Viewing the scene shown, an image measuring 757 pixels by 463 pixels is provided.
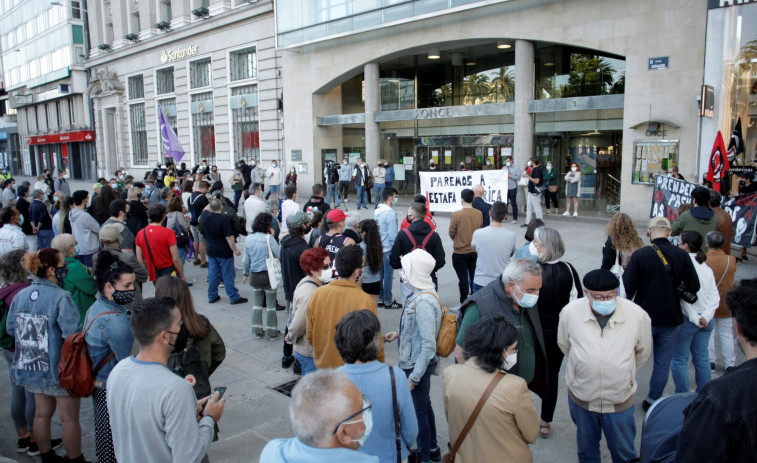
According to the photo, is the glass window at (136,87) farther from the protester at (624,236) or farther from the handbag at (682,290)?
the handbag at (682,290)

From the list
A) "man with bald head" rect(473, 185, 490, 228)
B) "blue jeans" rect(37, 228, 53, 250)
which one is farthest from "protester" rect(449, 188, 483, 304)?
"blue jeans" rect(37, 228, 53, 250)

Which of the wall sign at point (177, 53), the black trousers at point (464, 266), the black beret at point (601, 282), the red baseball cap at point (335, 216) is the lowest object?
the black trousers at point (464, 266)

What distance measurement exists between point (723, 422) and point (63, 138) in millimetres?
49598

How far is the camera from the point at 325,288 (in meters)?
4.06

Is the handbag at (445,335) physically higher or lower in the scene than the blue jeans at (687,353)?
higher

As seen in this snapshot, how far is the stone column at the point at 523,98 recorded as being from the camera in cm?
1748

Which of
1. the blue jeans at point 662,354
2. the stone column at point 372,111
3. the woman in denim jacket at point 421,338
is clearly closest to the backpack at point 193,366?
the woman in denim jacket at point 421,338

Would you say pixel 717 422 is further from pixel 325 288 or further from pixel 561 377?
pixel 561 377

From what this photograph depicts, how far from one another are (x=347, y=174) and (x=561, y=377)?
618 inches

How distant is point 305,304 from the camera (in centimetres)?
470

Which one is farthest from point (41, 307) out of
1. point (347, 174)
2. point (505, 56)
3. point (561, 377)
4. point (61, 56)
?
point (61, 56)

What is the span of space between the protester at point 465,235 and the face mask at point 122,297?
474cm

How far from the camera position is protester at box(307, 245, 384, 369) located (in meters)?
3.96

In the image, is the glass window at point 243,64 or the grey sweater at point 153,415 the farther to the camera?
the glass window at point 243,64
